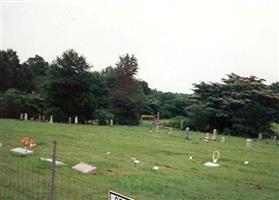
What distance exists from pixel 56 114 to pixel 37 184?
2923 cm

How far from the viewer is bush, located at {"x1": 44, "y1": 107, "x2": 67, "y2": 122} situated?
41.0 m

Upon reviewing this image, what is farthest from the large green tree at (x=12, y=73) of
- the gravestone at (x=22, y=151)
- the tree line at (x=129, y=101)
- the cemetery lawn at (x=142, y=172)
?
the gravestone at (x=22, y=151)

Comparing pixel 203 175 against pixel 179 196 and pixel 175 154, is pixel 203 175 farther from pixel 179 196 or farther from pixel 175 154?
pixel 175 154

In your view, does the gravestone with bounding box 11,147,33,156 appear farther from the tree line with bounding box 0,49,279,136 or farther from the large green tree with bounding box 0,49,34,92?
the large green tree with bounding box 0,49,34,92

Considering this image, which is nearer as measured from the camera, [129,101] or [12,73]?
[129,101]

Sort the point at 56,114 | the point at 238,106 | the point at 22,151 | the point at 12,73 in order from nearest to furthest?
1. the point at 22,151
2. the point at 56,114
3. the point at 238,106
4. the point at 12,73

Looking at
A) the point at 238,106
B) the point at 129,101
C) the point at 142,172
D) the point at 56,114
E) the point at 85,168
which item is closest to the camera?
the point at 85,168

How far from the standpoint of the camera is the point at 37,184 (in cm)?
1216

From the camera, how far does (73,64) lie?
140 ft

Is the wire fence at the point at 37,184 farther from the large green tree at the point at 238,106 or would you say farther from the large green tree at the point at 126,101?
the large green tree at the point at 126,101

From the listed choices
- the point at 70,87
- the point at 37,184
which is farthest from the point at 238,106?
the point at 37,184

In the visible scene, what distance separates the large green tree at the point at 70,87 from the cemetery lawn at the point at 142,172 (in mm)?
17536

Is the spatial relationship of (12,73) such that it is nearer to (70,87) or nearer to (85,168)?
(70,87)

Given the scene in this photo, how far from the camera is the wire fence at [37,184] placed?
10672 millimetres
